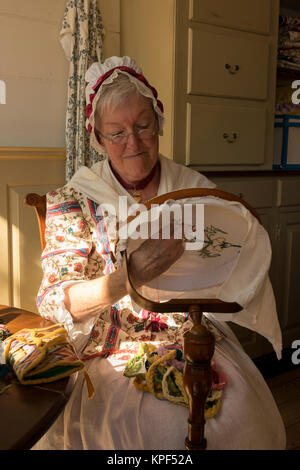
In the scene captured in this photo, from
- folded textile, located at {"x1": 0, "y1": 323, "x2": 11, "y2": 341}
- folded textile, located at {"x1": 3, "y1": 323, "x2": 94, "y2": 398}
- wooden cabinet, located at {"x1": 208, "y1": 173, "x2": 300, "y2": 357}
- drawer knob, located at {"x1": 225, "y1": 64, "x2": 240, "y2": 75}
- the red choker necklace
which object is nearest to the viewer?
folded textile, located at {"x1": 3, "y1": 323, "x2": 94, "y2": 398}

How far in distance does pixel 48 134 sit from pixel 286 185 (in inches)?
46.6

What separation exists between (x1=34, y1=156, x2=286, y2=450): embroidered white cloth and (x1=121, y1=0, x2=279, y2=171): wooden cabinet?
1.42 feet

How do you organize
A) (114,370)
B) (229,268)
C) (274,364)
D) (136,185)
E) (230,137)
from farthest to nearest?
(274,364)
(230,137)
(136,185)
(114,370)
(229,268)

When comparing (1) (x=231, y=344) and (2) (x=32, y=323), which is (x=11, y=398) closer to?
(2) (x=32, y=323)

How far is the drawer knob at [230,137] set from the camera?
1910 mm

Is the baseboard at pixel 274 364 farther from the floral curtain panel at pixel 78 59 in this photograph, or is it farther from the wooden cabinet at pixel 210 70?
the floral curtain panel at pixel 78 59

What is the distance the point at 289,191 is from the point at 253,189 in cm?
26

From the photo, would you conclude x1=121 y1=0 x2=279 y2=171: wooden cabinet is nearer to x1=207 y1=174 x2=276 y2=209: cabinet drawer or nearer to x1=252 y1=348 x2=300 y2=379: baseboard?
x1=207 y1=174 x2=276 y2=209: cabinet drawer

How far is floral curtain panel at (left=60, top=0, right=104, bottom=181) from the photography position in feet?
5.90

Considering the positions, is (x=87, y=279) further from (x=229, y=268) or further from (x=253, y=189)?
(x=253, y=189)

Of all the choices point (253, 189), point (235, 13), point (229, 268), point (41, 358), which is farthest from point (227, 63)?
point (41, 358)

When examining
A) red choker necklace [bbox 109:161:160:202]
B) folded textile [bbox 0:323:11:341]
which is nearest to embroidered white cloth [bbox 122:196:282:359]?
folded textile [bbox 0:323:11:341]

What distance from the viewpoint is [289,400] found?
2119 mm

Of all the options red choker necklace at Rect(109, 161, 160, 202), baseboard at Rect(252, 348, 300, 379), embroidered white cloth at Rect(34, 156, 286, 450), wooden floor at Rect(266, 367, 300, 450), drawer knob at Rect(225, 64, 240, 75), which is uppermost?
drawer knob at Rect(225, 64, 240, 75)
